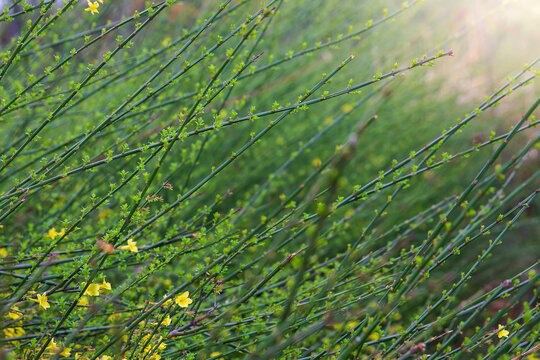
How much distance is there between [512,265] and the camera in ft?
14.3

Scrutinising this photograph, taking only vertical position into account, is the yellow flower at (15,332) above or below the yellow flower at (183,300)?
above

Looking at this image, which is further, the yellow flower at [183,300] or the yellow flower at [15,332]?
the yellow flower at [15,332]

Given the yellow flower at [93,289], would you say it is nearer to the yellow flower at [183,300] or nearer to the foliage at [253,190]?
the foliage at [253,190]

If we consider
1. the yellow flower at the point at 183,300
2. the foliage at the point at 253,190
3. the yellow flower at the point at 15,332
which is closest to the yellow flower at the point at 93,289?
the foliage at the point at 253,190

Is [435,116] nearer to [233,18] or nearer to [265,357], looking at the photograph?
[233,18]

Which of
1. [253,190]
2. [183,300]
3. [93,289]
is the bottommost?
[183,300]

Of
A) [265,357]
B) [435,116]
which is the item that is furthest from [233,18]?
[265,357]

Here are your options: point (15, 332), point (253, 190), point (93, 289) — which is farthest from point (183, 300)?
point (253, 190)

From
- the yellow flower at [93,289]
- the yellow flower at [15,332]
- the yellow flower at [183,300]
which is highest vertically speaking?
the yellow flower at [15,332]

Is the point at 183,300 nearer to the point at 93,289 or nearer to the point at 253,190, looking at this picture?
the point at 93,289

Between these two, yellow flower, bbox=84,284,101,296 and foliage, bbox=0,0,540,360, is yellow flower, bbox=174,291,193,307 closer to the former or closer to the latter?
foliage, bbox=0,0,540,360

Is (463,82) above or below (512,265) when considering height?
above

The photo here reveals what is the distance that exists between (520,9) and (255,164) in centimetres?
376

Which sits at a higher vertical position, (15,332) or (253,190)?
(253,190)
